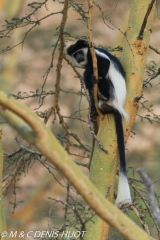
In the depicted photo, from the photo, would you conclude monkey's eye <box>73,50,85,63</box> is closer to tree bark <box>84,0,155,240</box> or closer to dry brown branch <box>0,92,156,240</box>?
tree bark <box>84,0,155,240</box>

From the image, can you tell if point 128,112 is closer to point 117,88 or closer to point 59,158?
point 117,88

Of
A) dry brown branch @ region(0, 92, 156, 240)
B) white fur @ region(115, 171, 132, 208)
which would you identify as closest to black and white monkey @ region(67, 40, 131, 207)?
white fur @ region(115, 171, 132, 208)

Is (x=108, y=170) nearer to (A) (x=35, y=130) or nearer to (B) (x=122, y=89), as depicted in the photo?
(B) (x=122, y=89)

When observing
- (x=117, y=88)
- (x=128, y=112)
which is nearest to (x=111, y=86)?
(x=117, y=88)

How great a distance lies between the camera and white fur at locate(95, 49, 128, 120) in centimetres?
225

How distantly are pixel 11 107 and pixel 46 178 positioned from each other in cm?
559

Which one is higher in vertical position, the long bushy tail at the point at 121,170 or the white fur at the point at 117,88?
the white fur at the point at 117,88

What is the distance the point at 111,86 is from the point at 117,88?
0.53 feet

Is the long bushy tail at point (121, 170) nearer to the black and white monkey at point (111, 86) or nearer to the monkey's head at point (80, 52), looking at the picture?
the black and white monkey at point (111, 86)

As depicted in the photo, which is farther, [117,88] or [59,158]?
[117,88]

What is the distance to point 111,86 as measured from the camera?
2.62 metres

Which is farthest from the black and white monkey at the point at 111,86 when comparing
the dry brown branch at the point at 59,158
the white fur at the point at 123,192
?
the dry brown branch at the point at 59,158

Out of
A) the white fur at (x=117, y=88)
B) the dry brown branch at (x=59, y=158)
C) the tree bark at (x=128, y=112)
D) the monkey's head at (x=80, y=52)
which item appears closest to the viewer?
the dry brown branch at (x=59, y=158)

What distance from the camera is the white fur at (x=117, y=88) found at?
2248 millimetres
